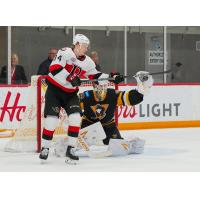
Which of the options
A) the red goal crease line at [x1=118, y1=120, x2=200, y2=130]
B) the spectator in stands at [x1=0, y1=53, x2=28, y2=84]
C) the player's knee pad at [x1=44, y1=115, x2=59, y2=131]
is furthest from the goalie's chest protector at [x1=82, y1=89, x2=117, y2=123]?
the spectator in stands at [x1=0, y1=53, x2=28, y2=84]

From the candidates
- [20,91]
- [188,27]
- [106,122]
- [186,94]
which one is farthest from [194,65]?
[106,122]

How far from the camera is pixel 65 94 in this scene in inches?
214

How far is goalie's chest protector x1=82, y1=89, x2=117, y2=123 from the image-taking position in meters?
6.06

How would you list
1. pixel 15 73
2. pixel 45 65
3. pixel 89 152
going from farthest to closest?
pixel 15 73 < pixel 45 65 < pixel 89 152

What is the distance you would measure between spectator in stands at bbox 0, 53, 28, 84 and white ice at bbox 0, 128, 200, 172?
70.2 inches

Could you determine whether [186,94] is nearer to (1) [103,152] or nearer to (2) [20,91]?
(2) [20,91]

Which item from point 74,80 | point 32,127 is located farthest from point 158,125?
point 74,80

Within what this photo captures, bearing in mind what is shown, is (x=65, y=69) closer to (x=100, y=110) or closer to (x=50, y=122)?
(x=50, y=122)

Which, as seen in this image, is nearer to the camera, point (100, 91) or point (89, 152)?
point (89, 152)

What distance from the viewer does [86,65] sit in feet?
18.6

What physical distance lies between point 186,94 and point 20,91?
245 cm

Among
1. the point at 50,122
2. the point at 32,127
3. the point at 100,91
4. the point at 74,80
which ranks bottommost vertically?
the point at 32,127

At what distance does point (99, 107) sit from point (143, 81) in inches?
20.2

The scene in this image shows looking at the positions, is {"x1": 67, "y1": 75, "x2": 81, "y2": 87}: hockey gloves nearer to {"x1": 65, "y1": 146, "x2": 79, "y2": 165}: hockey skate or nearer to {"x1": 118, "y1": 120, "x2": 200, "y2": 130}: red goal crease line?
{"x1": 65, "y1": 146, "x2": 79, "y2": 165}: hockey skate
